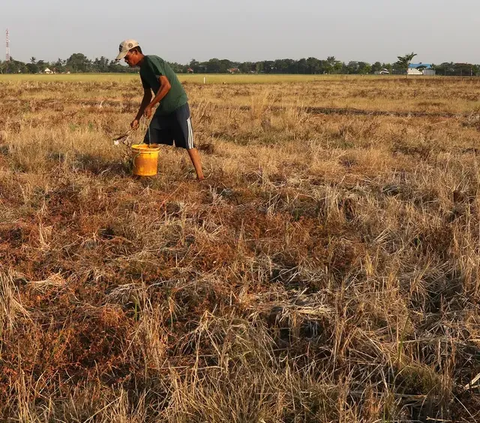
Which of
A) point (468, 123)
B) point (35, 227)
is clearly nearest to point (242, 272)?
point (35, 227)

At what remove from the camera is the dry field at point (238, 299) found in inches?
80.0

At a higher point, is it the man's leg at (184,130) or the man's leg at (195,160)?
the man's leg at (184,130)

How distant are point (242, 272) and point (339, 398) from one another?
1422mm

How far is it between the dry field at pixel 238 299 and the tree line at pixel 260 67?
3548 inches

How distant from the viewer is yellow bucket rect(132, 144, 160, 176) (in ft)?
17.5

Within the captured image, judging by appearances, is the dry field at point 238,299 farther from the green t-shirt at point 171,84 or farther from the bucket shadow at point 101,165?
the green t-shirt at point 171,84

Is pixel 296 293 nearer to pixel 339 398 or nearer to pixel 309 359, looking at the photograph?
pixel 309 359

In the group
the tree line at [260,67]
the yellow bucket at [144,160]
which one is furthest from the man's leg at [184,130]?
the tree line at [260,67]

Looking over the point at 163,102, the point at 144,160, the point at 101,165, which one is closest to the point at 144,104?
the point at 163,102

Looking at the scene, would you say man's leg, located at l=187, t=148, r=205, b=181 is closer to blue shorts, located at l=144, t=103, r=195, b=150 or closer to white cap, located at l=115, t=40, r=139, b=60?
blue shorts, located at l=144, t=103, r=195, b=150

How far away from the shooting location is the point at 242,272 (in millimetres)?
3197

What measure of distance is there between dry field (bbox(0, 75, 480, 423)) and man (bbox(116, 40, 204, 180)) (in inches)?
21.0

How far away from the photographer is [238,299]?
273 centimetres

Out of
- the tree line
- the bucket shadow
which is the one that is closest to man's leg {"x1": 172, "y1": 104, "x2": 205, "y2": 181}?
the bucket shadow
